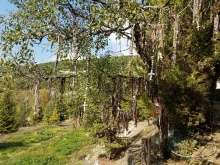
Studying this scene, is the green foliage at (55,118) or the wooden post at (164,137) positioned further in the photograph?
the green foliage at (55,118)

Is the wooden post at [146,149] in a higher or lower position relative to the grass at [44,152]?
higher

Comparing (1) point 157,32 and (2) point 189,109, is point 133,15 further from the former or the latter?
(2) point 189,109

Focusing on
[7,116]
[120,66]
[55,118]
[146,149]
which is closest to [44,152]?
[120,66]

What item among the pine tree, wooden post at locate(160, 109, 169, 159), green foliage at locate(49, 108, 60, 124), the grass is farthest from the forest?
green foliage at locate(49, 108, 60, 124)

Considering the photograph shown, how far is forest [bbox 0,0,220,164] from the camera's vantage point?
6945 millimetres

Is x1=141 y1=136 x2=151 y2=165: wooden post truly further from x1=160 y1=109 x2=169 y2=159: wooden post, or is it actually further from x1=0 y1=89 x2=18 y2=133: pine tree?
x1=0 y1=89 x2=18 y2=133: pine tree

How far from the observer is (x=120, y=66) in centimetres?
1359

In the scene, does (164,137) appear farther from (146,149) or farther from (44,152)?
(44,152)

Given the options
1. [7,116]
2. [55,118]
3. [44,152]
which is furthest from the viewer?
[55,118]

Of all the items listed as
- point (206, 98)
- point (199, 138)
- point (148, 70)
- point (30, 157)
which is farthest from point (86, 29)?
point (30, 157)

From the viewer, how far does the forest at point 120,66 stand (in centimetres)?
695

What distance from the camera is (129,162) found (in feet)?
48.1

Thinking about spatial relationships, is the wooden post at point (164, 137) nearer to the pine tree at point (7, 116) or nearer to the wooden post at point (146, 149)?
the wooden post at point (146, 149)

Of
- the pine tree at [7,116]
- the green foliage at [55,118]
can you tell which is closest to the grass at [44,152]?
the pine tree at [7,116]
